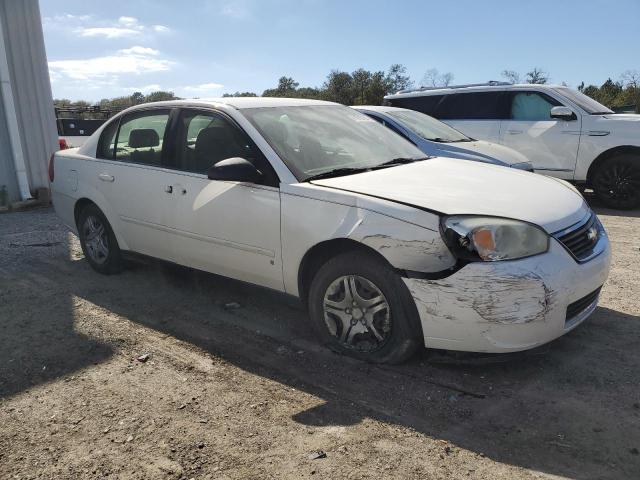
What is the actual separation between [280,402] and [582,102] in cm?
787

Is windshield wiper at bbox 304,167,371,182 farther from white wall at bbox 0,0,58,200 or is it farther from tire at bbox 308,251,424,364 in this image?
white wall at bbox 0,0,58,200

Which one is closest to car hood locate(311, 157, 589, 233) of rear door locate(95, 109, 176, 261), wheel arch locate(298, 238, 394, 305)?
wheel arch locate(298, 238, 394, 305)

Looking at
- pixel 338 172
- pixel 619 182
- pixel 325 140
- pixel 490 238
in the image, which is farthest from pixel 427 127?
pixel 490 238

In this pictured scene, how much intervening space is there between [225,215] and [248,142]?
54 cm

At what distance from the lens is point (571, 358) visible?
344 cm

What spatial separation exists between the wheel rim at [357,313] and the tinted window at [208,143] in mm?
951

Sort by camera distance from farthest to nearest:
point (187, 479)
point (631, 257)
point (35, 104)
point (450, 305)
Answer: point (35, 104) < point (631, 257) < point (450, 305) < point (187, 479)

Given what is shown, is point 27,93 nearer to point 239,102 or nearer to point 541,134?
point 239,102

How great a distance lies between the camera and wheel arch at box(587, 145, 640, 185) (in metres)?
8.20

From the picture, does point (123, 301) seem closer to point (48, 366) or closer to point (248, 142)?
point (48, 366)

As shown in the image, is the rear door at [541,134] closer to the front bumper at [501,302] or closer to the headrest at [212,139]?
the front bumper at [501,302]

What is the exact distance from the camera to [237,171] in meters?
3.66

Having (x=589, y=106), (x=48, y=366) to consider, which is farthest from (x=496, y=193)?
(x=589, y=106)

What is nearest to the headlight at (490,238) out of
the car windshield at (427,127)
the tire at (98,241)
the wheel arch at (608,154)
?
the tire at (98,241)
